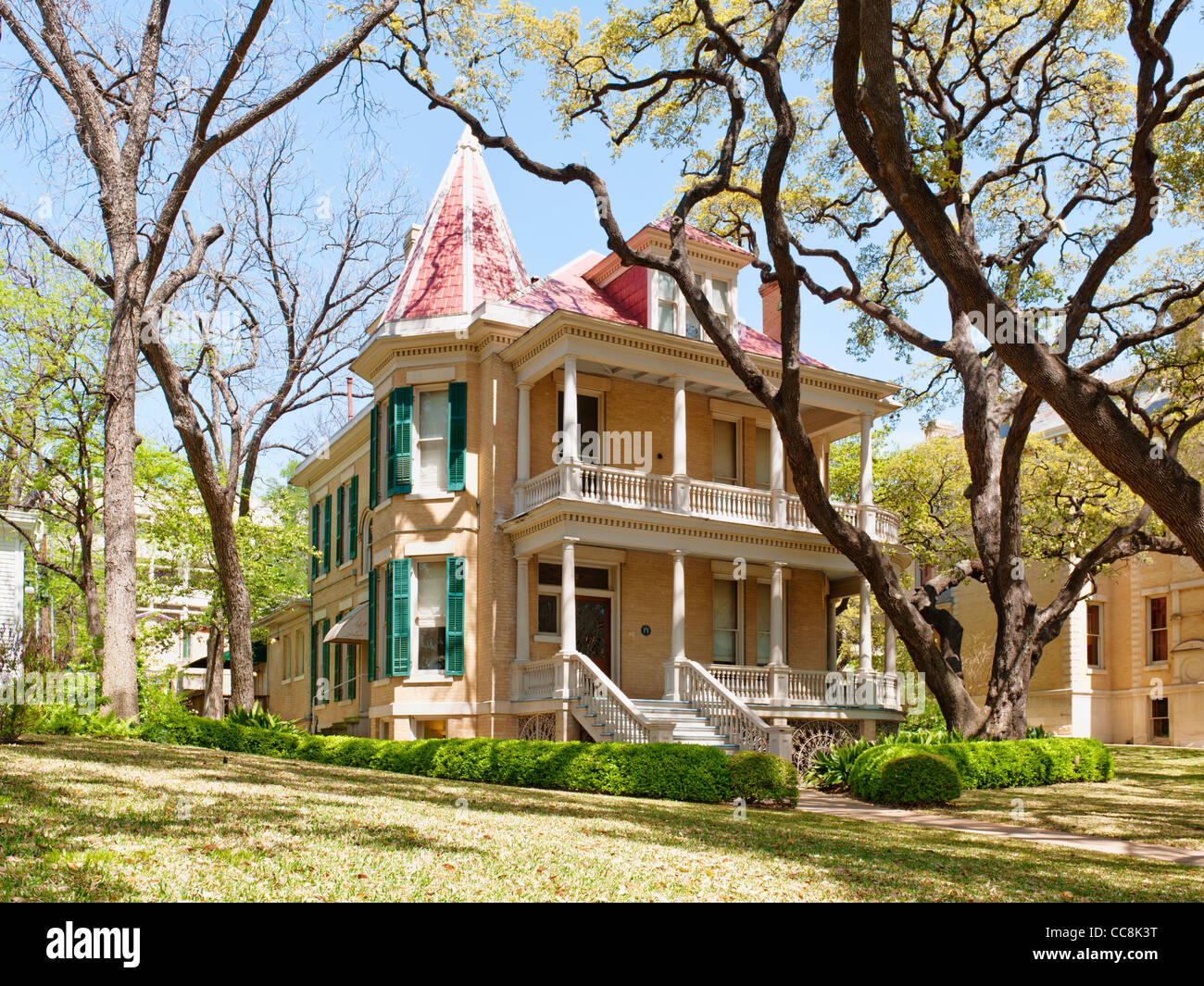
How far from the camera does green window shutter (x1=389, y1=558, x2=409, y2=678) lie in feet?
73.3

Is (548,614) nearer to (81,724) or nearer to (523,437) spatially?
(523,437)

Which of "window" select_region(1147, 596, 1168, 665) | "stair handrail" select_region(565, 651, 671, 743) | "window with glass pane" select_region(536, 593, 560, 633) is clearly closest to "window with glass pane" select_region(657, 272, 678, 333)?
"window with glass pane" select_region(536, 593, 560, 633)

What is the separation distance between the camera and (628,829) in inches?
402

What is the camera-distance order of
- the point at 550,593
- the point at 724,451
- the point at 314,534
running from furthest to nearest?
1. the point at 314,534
2. the point at 724,451
3. the point at 550,593

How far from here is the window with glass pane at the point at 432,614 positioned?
22578 millimetres

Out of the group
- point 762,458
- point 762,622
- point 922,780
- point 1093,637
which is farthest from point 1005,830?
point 1093,637

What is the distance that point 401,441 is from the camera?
2316cm

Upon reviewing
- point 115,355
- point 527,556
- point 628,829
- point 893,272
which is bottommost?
point 628,829

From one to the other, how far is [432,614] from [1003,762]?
11.6 meters

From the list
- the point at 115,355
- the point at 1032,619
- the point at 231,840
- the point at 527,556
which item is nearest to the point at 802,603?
the point at 1032,619

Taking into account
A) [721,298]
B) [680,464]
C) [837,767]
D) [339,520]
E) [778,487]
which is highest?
[721,298]

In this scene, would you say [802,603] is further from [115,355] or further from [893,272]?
[115,355]
